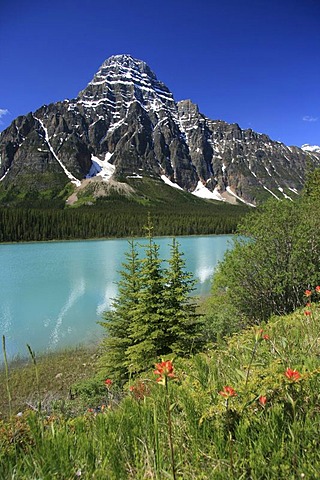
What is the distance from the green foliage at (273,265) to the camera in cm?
1500

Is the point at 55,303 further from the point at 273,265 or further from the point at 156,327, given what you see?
the point at 273,265

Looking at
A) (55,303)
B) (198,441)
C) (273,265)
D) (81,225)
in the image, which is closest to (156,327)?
(273,265)

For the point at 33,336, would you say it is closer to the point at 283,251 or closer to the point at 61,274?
the point at 283,251

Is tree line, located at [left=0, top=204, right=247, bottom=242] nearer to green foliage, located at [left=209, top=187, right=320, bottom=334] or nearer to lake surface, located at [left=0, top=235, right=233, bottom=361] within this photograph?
lake surface, located at [left=0, top=235, right=233, bottom=361]

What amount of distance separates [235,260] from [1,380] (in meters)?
14.2

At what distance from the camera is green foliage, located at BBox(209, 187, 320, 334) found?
15.0 meters

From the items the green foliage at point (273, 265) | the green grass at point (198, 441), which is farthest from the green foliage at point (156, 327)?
the green grass at point (198, 441)

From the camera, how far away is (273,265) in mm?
15703

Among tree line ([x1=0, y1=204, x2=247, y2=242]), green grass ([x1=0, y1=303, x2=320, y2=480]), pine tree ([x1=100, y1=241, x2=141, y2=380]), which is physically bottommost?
pine tree ([x1=100, y1=241, x2=141, y2=380])

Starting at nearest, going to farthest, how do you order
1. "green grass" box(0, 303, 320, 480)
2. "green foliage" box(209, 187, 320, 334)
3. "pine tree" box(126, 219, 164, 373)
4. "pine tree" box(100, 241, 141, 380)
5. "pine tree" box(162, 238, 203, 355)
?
"green grass" box(0, 303, 320, 480)
"pine tree" box(126, 219, 164, 373)
"pine tree" box(162, 238, 203, 355)
"pine tree" box(100, 241, 141, 380)
"green foliage" box(209, 187, 320, 334)

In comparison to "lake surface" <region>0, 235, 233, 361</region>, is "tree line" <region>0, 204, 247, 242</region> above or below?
above

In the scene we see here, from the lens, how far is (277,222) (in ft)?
53.3

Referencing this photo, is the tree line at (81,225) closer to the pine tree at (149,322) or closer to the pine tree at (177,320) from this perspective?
the pine tree at (149,322)

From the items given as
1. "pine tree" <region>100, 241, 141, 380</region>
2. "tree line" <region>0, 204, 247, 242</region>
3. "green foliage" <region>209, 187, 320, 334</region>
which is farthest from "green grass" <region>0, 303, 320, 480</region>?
"tree line" <region>0, 204, 247, 242</region>
